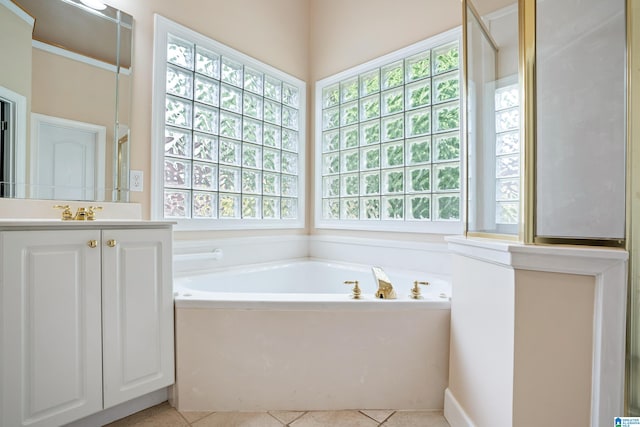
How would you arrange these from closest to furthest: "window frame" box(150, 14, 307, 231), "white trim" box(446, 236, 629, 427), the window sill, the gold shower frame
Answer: "white trim" box(446, 236, 629, 427) → the gold shower frame → "window frame" box(150, 14, 307, 231) → the window sill

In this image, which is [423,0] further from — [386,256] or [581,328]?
[581,328]

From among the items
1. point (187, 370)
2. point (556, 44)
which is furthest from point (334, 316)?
point (556, 44)

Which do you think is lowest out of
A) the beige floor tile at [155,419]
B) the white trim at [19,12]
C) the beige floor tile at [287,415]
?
the beige floor tile at [155,419]

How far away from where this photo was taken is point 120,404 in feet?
4.40

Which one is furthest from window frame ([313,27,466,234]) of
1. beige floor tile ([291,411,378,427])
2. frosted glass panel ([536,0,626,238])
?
beige floor tile ([291,411,378,427])

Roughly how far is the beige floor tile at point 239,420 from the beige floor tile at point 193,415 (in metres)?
0.02

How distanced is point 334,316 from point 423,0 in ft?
6.92

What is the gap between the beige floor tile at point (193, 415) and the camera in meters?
1.37

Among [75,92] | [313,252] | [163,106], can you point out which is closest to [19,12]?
[75,92]

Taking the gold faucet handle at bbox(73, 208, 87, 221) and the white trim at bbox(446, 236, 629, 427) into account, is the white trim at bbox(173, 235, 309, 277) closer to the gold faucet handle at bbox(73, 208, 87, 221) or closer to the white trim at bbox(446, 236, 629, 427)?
the gold faucet handle at bbox(73, 208, 87, 221)

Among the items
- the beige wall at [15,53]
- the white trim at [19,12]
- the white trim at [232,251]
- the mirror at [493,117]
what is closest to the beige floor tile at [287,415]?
the white trim at [232,251]

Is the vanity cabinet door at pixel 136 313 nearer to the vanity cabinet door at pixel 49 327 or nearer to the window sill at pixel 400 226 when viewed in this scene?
the vanity cabinet door at pixel 49 327

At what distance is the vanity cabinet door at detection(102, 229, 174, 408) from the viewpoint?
4.05 feet

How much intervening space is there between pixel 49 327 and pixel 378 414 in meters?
1.34
